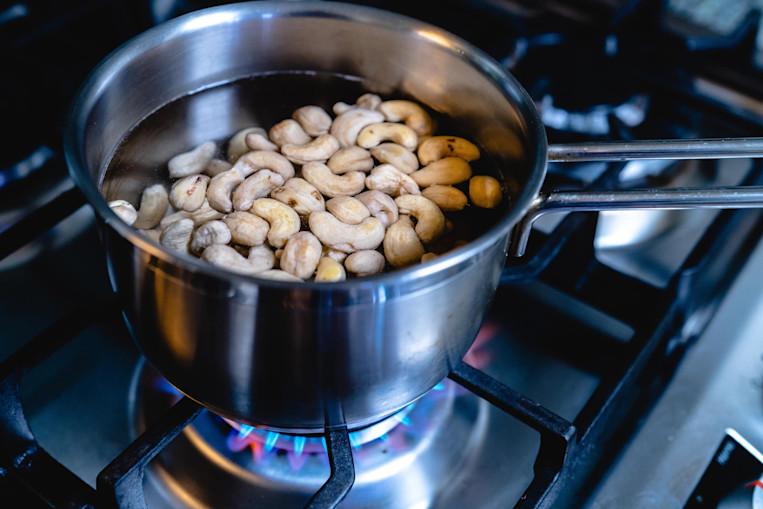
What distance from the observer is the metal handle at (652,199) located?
39 cm

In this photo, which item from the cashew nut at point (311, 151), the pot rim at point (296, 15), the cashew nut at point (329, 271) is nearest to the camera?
the pot rim at point (296, 15)

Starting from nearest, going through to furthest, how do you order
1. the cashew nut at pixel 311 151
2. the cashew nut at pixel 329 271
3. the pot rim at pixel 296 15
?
the pot rim at pixel 296 15, the cashew nut at pixel 329 271, the cashew nut at pixel 311 151

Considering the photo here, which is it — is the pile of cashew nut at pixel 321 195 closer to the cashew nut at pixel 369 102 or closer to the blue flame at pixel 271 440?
the cashew nut at pixel 369 102

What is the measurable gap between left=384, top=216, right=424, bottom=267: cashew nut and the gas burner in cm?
12

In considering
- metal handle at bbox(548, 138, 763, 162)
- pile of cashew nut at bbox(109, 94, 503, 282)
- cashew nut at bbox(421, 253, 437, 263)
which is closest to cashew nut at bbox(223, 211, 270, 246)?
pile of cashew nut at bbox(109, 94, 503, 282)

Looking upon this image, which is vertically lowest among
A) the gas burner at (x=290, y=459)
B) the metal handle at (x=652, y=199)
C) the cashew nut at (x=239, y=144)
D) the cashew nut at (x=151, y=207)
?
the gas burner at (x=290, y=459)

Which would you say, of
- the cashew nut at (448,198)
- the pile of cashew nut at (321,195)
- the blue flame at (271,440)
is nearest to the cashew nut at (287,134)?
the pile of cashew nut at (321,195)

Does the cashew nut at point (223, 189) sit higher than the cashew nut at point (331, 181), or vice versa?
the cashew nut at point (331, 181)

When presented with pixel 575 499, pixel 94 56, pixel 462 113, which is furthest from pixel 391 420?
pixel 94 56

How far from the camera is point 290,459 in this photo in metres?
0.49

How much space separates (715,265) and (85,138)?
524 millimetres

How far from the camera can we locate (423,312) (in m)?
0.36

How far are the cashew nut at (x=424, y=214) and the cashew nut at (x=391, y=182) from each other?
16 mm

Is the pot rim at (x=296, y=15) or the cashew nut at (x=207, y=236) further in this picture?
the cashew nut at (x=207, y=236)
